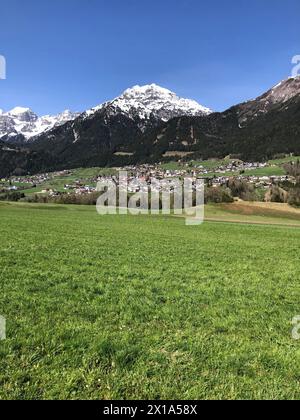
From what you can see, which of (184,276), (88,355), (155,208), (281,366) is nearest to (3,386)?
(88,355)

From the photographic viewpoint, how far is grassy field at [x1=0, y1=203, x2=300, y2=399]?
7.61m

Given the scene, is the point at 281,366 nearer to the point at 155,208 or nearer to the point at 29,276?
the point at 29,276

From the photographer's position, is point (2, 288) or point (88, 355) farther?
point (2, 288)

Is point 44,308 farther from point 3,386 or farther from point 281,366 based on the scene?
point 281,366

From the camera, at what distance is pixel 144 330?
34.8ft

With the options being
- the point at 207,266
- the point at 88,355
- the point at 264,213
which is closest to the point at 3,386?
the point at 88,355

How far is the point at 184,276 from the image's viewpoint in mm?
18438

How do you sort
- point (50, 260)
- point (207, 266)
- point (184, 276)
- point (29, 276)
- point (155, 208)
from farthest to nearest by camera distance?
1. point (155, 208)
2. point (207, 266)
3. point (50, 260)
4. point (184, 276)
5. point (29, 276)

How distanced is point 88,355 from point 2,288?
6.54 m

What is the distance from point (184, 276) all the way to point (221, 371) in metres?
10.1

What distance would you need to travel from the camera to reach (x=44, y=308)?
465 inches

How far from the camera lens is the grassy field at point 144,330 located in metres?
7.61
